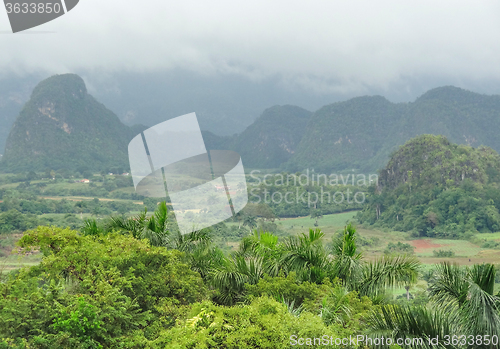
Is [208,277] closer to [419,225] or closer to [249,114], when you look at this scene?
[419,225]

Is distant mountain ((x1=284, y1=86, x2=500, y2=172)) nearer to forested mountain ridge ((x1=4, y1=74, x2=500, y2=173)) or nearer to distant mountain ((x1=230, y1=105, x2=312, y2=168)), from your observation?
forested mountain ridge ((x1=4, y1=74, x2=500, y2=173))

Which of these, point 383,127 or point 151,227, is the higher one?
point 151,227

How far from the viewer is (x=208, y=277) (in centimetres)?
702

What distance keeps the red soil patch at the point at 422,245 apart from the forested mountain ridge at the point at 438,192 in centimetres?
228

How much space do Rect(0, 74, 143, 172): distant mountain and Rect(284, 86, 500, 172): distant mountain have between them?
133 ft

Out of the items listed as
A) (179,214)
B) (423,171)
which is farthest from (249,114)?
(179,214)

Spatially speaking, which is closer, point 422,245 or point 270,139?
point 422,245

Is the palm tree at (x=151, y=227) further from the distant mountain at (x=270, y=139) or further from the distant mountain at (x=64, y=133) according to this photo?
A: the distant mountain at (x=270, y=139)

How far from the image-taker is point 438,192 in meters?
43.2

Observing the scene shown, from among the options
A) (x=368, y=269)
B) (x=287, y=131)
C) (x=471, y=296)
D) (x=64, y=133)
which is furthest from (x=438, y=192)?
(x=287, y=131)

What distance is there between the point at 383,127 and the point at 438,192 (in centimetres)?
6659

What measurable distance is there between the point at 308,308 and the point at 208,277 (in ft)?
7.05

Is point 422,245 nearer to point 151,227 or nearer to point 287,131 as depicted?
point 151,227

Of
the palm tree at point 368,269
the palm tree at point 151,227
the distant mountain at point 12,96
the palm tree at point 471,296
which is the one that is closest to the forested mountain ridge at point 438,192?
the palm tree at point 368,269
